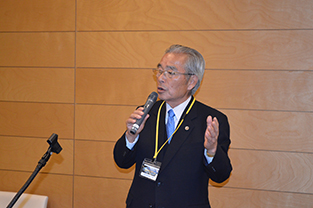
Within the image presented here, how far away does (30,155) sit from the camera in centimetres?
330

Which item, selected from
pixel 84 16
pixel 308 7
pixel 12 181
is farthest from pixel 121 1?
pixel 12 181

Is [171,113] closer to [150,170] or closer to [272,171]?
[150,170]

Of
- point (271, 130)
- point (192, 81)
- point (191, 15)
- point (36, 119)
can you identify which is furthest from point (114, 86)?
point (271, 130)

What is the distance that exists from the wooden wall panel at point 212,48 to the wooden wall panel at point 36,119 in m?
0.59

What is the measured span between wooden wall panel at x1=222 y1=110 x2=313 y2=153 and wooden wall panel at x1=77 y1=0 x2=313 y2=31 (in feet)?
2.86

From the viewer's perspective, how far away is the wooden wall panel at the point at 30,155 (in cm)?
323

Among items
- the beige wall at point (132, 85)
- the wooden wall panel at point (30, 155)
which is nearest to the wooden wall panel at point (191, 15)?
the beige wall at point (132, 85)

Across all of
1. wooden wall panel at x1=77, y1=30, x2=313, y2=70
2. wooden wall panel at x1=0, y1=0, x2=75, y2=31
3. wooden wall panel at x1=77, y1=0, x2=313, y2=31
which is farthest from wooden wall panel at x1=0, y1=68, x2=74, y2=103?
wooden wall panel at x1=77, y1=0, x2=313, y2=31

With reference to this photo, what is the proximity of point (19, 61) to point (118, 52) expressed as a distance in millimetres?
1188

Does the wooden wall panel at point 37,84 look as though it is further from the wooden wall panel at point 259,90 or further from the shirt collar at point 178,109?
the shirt collar at point 178,109

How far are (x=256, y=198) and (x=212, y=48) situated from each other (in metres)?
1.58

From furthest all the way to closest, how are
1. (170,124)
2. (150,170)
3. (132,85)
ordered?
(132,85) → (170,124) → (150,170)

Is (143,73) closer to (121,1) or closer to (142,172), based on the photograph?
(121,1)

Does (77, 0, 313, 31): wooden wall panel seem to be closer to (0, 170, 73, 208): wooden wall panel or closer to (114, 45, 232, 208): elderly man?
(114, 45, 232, 208): elderly man
